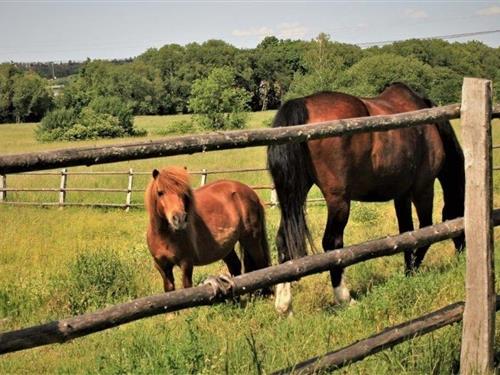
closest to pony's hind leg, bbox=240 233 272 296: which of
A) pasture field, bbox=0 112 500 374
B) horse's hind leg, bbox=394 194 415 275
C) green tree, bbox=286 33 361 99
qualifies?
pasture field, bbox=0 112 500 374

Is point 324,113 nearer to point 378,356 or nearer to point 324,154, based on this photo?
point 324,154

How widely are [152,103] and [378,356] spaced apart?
91533mm


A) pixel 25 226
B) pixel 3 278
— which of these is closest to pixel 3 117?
pixel 25 226

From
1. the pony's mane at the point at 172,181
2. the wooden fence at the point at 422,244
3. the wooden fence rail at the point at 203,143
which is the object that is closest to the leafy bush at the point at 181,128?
the pony's mane at the point at 172,181

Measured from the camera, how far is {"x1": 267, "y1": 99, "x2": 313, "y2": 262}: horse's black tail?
5.32 meters

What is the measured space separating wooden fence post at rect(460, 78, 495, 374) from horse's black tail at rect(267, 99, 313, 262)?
2102mm

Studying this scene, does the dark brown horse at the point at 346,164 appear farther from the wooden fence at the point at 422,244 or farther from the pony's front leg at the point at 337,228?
the wooden fence at the point at 422,244

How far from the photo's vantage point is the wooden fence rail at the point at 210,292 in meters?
2.25

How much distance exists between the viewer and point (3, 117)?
8719 centimetres

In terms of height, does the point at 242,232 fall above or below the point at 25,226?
above

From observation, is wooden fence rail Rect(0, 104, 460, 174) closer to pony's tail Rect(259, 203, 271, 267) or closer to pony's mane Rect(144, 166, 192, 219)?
pony's mane Rect(144, 166, 192, 219)

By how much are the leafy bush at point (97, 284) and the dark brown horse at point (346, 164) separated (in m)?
2.15

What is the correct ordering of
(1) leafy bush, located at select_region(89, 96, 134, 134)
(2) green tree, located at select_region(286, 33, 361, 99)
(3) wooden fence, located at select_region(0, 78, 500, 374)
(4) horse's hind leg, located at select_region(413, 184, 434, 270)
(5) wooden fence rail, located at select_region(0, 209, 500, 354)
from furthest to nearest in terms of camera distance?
1. (1) leafy bush, located at select_region(89, 96, 134, 134)
2. (2) green tree, located at select_region(286, 33, 361, 99)
3. (4) horse's hind leg, located at select_region(413, 184, 434, 270)
4. (3) wooden fence, located at select_region(0, 78, 500, 374)
5. (5) wooden fence rail, located at select_region(0, 209, 500, 354)

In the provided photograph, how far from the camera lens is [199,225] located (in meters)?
6.46
